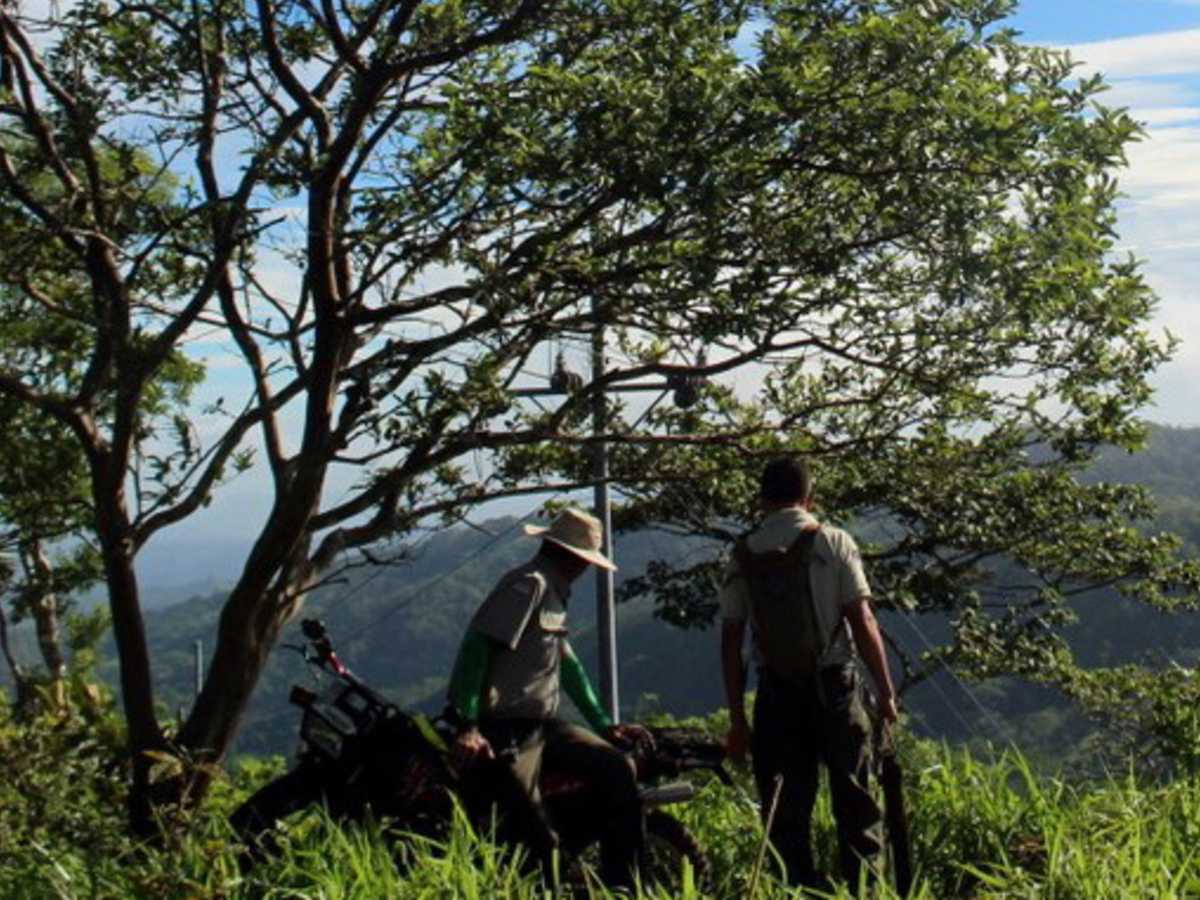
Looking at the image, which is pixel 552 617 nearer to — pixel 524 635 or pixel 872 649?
pixel 524 635

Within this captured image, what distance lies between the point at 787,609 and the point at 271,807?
2063 millimetres

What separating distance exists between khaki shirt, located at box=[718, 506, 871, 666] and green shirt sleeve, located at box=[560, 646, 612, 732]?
93cm

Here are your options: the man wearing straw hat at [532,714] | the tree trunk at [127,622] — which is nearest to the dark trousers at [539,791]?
the man wearing straw hat at [532,714]

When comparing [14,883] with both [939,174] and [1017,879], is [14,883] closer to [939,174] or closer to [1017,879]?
[1017,879]

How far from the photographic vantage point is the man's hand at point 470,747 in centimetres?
672

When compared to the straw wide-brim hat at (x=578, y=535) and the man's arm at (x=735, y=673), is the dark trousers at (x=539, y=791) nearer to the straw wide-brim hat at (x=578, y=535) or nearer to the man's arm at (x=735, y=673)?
the man's arm at (x=735, y=673)

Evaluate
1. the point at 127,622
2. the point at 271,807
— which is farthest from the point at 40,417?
the point at 271,807

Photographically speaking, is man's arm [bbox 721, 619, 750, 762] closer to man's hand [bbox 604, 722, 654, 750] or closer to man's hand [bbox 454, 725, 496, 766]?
man's hand [bbox 604, 722, 654, 750]

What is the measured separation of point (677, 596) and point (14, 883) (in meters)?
13.6

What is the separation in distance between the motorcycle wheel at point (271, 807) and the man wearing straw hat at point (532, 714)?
63 cm

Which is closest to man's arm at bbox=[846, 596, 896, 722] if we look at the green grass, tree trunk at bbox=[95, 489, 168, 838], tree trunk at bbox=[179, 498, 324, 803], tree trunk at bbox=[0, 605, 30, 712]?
the green grass

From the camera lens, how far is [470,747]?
6.72m

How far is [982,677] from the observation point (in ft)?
62.9

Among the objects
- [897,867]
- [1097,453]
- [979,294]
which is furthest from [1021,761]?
[1097,453]
